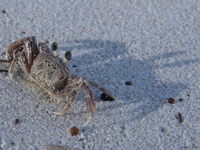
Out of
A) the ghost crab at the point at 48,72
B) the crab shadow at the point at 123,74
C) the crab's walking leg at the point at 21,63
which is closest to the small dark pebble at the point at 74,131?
the ghost crab at the point at 48,72

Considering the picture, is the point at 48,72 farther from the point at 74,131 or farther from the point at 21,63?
the point at 74,131

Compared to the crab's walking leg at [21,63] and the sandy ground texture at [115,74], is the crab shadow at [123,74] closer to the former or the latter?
the sandy ground texture at [115,74]

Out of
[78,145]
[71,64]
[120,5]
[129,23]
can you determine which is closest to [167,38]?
[129,23]

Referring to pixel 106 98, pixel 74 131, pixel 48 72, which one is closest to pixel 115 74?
pixel 106 98

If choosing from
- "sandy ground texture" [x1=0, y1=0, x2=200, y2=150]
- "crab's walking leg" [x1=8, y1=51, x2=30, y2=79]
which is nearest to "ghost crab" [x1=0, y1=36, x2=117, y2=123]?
"crab's walking leg" [x1=8, y1=51, x2=30, y2=79]

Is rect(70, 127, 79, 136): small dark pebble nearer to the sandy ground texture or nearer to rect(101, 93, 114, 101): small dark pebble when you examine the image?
the sandy ground texture

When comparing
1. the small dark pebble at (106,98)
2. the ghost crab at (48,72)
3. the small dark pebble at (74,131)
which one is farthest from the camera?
the small dark pebble at (106,98)

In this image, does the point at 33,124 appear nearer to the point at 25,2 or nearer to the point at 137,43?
the point at 137,43
